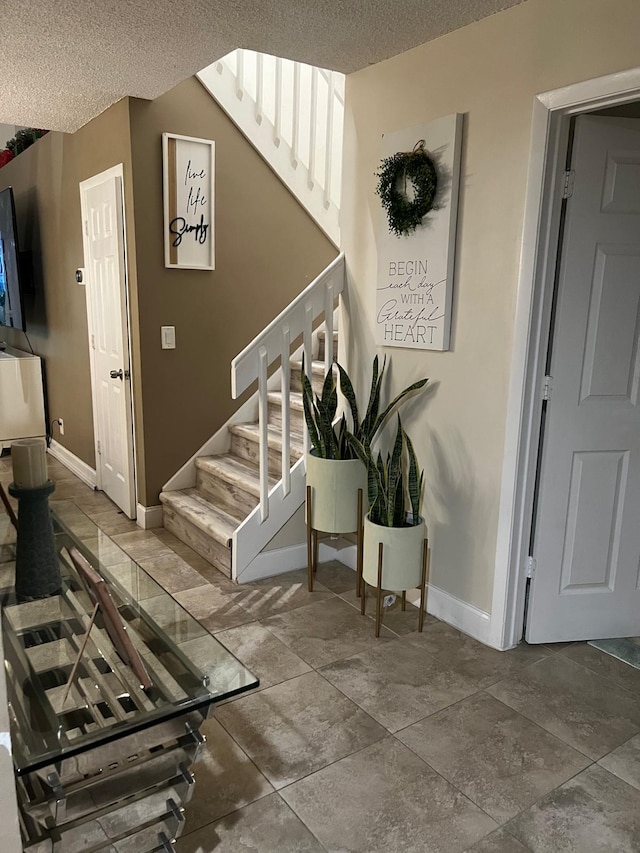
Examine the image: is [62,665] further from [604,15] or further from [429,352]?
[604,15]

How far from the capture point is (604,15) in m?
2.04

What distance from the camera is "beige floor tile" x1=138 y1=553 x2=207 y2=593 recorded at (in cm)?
321

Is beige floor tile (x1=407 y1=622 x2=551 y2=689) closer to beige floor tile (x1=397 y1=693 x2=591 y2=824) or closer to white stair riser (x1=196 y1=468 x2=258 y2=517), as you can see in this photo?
beige floor tile (x1=397 y1=693 x2=591 y2=824)

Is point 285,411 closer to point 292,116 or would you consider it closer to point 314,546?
point 314,546

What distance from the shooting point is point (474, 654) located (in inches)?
103

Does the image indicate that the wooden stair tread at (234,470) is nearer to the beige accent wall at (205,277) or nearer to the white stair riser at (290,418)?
the beige accent wall at (205,277)

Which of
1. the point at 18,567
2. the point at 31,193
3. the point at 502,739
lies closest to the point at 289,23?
the point at 18,567

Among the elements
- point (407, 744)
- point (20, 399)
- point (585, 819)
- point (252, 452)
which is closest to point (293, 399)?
point (252, 452)

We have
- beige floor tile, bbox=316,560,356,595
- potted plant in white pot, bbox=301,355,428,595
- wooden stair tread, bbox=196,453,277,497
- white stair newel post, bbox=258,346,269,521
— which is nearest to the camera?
potted plant in white pot, bbox=301,355,428,595

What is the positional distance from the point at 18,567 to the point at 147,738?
771 mm

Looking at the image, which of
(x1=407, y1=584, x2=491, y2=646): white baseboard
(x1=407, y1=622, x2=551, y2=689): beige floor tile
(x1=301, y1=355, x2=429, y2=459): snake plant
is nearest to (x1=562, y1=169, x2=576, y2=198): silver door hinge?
(x1=301, y1=355, x2=429, y2=459): snake plant

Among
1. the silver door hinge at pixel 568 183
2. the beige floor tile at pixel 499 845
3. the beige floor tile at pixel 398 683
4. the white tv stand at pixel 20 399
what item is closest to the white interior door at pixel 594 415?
the silver door hinge at pixel 568 183

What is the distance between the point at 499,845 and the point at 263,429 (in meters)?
1.94

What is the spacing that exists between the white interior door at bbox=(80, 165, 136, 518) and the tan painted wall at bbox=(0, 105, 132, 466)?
210 millimetres
